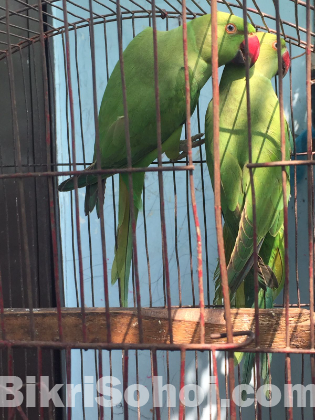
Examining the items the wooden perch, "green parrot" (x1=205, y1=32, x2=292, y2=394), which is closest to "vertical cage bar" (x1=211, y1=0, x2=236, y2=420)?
the wooden perch

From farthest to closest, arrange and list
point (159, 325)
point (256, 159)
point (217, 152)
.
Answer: point (256, 159), point (159, 325), point (217, 152)

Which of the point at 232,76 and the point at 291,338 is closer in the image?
the point at 291,338

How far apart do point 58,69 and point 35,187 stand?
0.36 metres

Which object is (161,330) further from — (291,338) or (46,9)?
(46,9)

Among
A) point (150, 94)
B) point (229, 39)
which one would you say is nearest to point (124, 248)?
point (150, 94)

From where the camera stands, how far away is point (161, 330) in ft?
1.92

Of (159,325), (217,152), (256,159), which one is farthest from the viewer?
(256,159)

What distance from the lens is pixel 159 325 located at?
1.92 feet

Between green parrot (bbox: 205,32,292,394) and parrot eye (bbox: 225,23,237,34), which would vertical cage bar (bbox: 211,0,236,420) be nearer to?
green parrot (bbox: 205,32,292,394)

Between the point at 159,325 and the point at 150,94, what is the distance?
0.47 metres

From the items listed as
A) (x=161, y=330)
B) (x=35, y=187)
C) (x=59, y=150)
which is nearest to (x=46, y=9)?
(x=59, y=150)

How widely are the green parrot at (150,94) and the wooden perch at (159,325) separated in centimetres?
26

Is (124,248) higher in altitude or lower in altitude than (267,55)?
lower

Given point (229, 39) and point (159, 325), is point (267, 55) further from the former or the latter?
point (159, 325)
